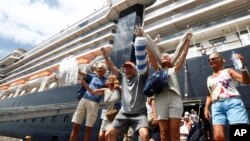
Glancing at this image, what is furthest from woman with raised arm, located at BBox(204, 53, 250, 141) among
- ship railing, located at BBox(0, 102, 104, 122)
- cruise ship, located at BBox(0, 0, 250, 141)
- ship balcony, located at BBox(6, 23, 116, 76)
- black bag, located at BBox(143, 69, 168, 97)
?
ship balcony, located at BBox(6, 23, 116, 76)

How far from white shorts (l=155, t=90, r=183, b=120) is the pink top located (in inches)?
19.7

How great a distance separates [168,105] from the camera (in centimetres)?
255

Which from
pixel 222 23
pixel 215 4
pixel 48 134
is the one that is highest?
pixel 215 4

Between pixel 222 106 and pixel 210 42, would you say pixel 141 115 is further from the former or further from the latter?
pixel 210 42

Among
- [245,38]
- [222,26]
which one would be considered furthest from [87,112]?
[222,26]

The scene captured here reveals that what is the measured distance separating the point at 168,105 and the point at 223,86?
0.73 m

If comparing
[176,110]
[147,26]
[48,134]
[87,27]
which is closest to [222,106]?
[176,110]

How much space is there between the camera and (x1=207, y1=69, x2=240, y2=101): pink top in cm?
260

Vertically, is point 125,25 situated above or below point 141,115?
above

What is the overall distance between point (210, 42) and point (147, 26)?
5.32m

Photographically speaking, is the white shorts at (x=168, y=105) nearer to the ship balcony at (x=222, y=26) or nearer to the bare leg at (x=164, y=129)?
the bare leg at (x=164, y=129)

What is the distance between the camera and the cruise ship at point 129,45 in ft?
22.2

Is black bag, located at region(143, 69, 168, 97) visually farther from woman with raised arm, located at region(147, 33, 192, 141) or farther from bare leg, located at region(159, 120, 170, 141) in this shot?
bare leg, located at region(159, 120, 170, 141)

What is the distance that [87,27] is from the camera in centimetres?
2238
